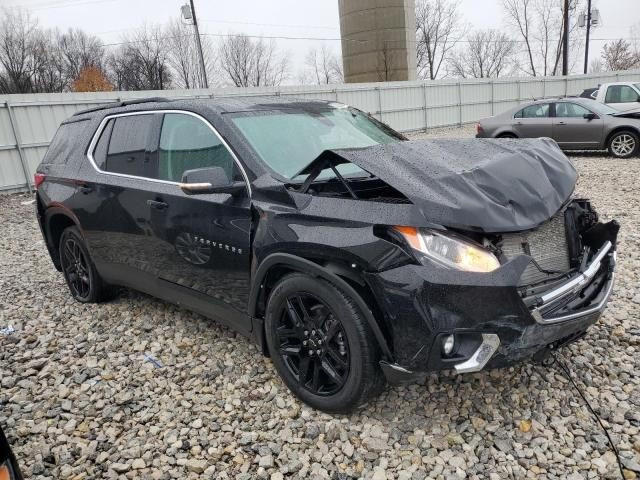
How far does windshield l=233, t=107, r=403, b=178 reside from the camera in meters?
3.03

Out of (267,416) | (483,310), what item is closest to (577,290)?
(483,310)

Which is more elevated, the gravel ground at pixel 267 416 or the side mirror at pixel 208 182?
the side mirror at pixel 208 182

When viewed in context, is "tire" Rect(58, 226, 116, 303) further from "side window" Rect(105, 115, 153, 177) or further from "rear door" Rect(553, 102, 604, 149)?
"rear door" Rect(553, 102, 604, 149)

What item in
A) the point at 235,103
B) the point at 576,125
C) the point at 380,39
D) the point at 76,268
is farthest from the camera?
the point at 380,39

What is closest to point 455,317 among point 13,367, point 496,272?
point 496,272

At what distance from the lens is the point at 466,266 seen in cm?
221

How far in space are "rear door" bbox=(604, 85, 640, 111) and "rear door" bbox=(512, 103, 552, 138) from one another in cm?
242

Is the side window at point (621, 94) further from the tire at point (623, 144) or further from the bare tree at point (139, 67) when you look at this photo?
the bare tree at point (139, 67)

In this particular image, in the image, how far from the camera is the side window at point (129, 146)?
365 centimetres

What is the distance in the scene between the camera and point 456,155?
287 cm

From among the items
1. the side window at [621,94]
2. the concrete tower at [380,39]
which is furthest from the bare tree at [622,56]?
the side window at [621,94]

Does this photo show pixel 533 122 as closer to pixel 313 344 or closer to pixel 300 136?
pixel 300 136

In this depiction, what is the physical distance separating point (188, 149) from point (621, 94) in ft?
44.6

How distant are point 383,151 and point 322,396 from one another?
1.39 m
